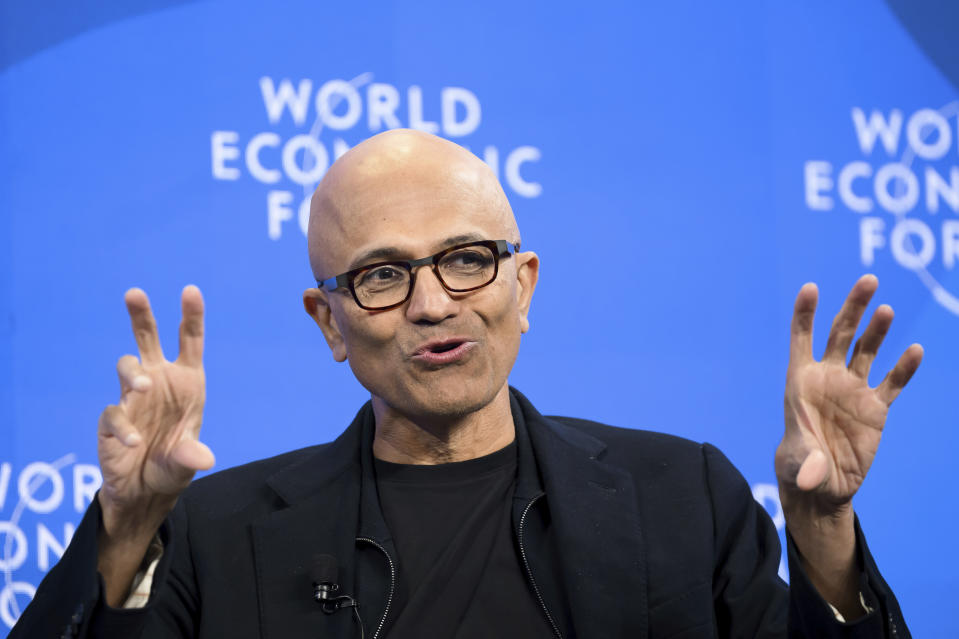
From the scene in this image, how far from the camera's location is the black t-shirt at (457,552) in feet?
6.67

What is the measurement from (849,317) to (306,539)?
1119mm

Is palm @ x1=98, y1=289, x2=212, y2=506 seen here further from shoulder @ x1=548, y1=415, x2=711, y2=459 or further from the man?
shoulder @ x1=548, y1=415, x2=711, y2=459

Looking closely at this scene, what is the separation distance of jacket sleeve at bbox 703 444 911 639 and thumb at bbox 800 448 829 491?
17 cm

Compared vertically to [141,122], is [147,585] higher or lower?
lower

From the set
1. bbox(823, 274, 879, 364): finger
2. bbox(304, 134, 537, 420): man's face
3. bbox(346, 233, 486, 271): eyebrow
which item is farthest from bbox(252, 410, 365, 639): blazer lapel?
bbox(823, 274, 879, 364): finger

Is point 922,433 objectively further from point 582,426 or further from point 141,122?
point 141,122

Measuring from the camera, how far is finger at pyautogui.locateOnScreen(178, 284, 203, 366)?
5.76 ft

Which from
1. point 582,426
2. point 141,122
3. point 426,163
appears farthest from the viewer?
point 141,122

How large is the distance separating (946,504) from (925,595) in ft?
0.99

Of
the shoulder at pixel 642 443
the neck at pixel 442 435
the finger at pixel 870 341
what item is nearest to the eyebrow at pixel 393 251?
the neck at pixel 442 435

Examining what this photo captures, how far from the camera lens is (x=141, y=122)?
114 inches

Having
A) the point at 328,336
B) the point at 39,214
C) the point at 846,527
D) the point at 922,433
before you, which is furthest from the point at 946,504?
the point at 39,214

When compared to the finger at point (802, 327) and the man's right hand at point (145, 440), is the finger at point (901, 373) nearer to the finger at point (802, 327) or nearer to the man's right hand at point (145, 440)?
the finger at point (802, 327)

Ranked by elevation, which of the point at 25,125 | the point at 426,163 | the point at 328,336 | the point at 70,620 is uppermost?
the point at 25,125
